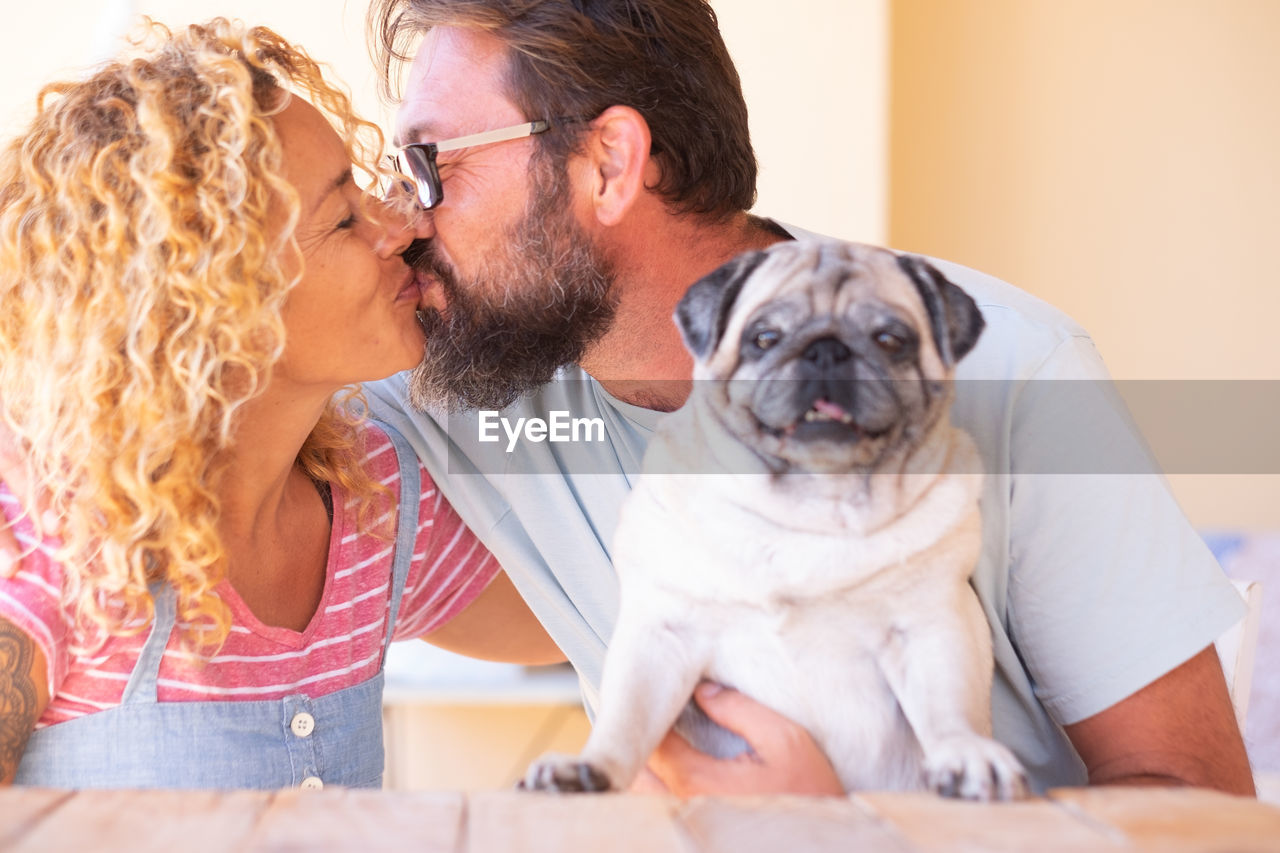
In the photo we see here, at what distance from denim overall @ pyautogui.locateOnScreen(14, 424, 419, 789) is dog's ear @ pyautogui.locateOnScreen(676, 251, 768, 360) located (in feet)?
2.29

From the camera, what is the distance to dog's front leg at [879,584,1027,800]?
68 cm

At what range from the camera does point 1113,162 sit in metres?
2.92

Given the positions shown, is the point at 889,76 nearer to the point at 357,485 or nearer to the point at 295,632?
the point at 357,485

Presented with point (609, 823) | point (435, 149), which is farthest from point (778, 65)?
point (609, 823)

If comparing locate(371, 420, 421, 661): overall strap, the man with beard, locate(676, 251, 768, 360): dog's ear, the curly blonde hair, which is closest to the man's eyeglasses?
the man with beard

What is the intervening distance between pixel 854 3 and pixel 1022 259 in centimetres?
86

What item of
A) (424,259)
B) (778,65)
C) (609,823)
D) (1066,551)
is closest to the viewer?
(609,823)

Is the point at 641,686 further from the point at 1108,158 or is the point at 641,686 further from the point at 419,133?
the point at 1108,158

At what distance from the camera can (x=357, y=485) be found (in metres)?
1.31

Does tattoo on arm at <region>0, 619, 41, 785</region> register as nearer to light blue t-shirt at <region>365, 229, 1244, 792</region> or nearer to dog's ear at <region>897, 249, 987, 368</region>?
light blue t-shirt at <region>365, 229, 1244, 792</region>

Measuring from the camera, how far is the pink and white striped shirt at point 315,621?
109 centimetres

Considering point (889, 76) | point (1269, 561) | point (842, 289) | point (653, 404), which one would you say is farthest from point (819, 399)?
point (889, 76)

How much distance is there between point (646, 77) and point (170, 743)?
93 cm

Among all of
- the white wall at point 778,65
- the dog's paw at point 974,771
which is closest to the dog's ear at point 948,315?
the dog's paw at point 974,771
